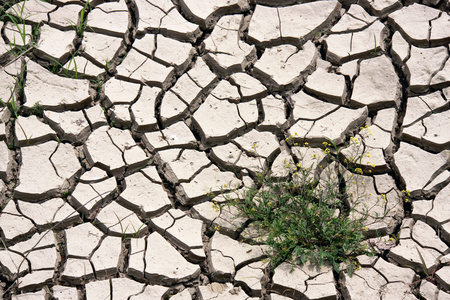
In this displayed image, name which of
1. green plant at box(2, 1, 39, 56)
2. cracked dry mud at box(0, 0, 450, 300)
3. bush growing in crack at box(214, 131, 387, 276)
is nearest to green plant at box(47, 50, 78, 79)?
cracked dry mud at box(0, 0, 450, 300)

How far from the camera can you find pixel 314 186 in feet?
9.48

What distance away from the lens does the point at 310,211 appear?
2.72 m

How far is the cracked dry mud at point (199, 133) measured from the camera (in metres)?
2.65

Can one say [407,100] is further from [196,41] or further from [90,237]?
[90,237]

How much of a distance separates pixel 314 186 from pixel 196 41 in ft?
4.32

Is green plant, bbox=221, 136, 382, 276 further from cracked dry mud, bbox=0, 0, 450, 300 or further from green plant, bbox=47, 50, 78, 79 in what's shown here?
green plant, bbox=47, 50, 78, 79

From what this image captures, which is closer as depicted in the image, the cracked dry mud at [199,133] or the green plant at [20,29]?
the cracked dry mud at [199,133]

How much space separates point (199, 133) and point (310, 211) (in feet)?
2.83

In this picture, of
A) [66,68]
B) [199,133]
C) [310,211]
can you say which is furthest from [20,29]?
[310,211]

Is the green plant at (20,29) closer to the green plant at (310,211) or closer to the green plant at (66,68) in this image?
the green plant at (66,68)

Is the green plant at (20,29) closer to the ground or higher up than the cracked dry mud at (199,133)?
higher up

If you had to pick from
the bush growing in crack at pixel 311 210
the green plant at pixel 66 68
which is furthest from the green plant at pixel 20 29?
the bush growing in crack at pixel 311 210

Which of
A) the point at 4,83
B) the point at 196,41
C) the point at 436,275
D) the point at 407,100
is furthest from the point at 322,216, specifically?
the point at 4,83

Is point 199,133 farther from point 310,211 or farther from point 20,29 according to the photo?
point 20,29
